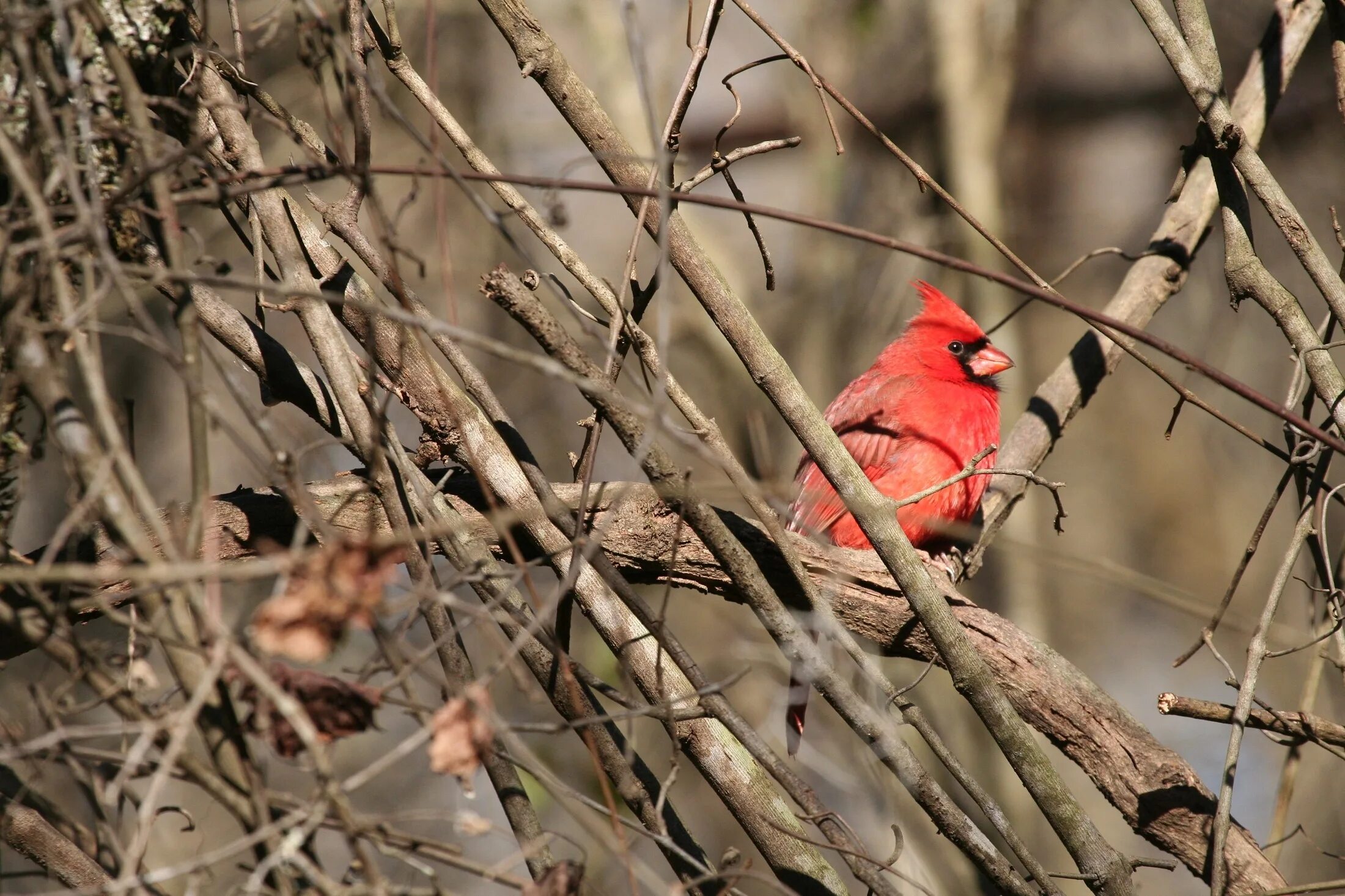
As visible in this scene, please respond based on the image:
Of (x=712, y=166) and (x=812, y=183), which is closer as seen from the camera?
(x=712, y=166)

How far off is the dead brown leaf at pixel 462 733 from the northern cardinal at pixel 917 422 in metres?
2.65

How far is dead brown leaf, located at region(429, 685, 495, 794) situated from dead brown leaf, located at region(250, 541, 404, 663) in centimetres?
17

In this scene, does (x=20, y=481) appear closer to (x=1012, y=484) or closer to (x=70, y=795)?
(x=1012, y=484)

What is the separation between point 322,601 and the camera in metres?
1.31

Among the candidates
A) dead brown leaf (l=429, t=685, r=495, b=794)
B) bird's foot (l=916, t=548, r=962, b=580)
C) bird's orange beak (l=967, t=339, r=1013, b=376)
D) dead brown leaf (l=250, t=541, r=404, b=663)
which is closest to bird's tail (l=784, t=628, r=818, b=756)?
bird's foot (l=916, t=548, r=962, b=580)

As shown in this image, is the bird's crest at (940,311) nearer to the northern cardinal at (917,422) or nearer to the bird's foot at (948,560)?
the northern cardinal at (917,422)

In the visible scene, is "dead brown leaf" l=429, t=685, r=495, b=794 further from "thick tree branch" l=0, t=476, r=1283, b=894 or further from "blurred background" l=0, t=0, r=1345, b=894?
"blurred background" l=0, t=0, r=1345, b=894

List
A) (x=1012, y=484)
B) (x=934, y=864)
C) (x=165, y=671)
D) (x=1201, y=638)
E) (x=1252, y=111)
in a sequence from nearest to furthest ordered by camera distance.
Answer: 1. (x=1201, y=638)
2. (x=1252, y=111)
3. (x=1012, y=484)
4. (x=934, y=864)
5. (x=165, y=671)

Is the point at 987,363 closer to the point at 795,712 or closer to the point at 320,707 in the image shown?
the point at 795,712

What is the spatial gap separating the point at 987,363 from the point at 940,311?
292 mm

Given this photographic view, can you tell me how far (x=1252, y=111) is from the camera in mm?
3264

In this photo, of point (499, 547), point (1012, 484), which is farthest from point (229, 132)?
point (1012, 484)

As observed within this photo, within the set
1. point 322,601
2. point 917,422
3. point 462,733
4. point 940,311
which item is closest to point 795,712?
point 917,422

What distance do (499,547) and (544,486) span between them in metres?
0.52
